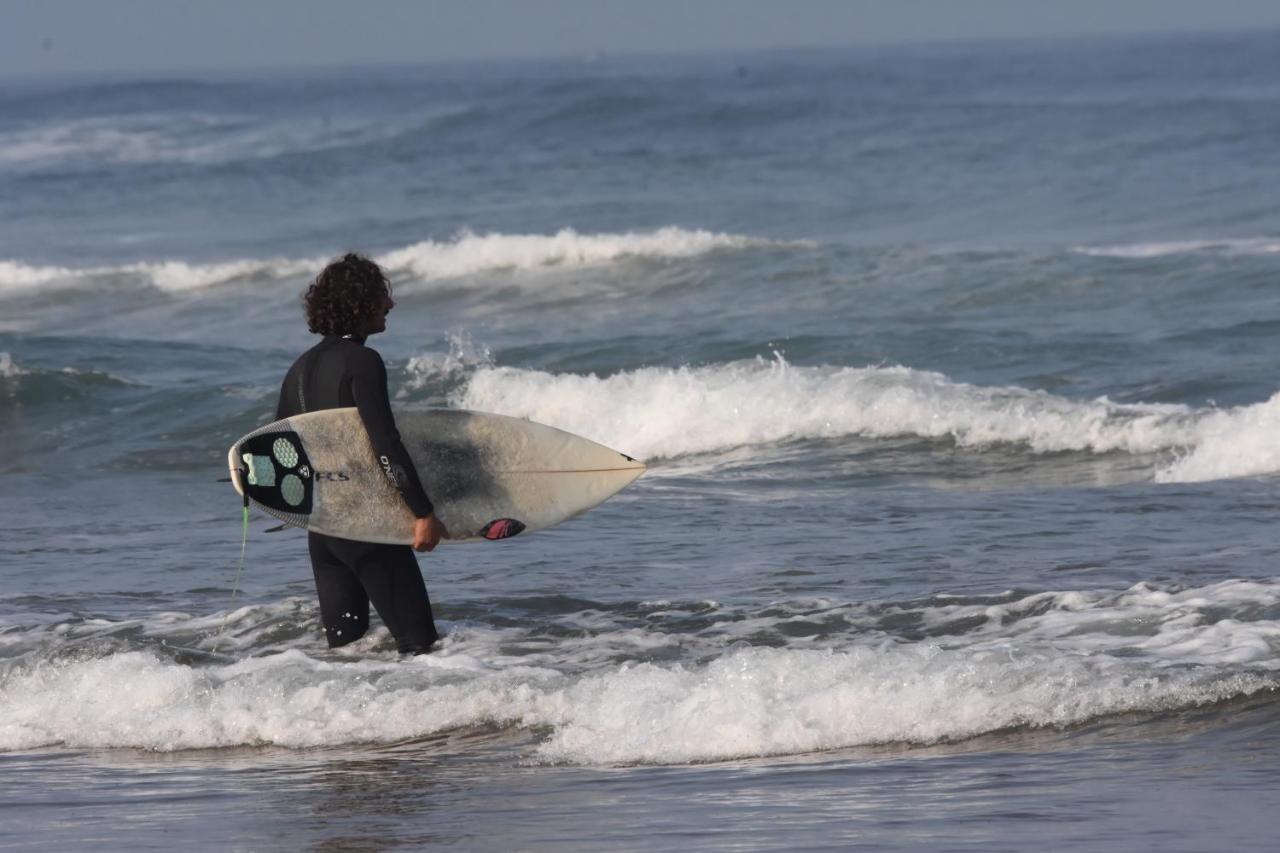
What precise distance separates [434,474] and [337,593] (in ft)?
1.66

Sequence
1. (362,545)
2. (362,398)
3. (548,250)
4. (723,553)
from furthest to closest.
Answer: (548,250)
(723,553)
(362,545)
(362,398)

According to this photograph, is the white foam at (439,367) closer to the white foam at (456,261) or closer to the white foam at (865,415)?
the white foam at (865,415)

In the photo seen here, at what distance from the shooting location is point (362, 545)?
5703mm

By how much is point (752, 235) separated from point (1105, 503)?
16.0 meters

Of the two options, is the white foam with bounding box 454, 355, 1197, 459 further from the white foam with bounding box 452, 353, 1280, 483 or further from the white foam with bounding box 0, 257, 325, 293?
the white foam with bounding box 0, 257, 325, 293

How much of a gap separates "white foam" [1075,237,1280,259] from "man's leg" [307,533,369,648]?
1449cm

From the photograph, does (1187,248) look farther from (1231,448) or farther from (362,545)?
(362,545)

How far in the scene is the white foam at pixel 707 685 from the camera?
17.7ft

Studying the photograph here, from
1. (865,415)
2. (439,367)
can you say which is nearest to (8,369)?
(439,367)

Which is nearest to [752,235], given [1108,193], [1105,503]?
[1108,193]

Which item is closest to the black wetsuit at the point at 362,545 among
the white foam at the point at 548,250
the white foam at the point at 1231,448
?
the white foam at the point at 1231,448

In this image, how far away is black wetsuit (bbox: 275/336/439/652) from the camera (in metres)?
5.49

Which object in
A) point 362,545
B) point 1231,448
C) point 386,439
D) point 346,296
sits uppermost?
point 346,296

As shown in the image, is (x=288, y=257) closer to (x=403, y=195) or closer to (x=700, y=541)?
(x=403, y=195)
